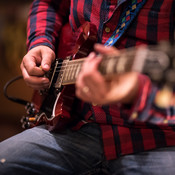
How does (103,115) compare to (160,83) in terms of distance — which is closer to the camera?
(160,83)

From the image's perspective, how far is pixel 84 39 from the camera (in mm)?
807

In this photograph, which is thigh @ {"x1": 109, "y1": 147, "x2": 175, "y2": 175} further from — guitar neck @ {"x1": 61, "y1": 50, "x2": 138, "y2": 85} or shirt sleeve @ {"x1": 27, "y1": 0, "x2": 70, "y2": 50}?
shirt sleeve @ {"x1": 27, "y1": 0, "x2": 70, "y2": 50}

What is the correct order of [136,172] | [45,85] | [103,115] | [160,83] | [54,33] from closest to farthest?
[160,83] < [136,172] < [103,115] < [45,85] < [54,33]

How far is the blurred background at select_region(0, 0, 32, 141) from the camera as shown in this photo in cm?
226

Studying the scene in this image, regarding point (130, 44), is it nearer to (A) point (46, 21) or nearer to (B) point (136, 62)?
(B) point (136, 62)

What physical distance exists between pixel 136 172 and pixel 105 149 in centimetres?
12

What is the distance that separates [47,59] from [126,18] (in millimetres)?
342

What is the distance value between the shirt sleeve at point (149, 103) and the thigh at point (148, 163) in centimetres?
24

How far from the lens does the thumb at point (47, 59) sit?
85 cm

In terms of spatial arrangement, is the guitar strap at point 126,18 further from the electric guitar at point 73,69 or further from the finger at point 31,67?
the finger at point 31,67

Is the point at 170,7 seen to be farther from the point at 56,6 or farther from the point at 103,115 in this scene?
the point at 56,6

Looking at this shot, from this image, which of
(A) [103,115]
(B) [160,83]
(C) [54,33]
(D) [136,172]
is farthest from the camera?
(C) [54,33]

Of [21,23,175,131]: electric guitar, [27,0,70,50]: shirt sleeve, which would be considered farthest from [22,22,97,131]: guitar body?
[27,0,70,50]: shirt sleeve

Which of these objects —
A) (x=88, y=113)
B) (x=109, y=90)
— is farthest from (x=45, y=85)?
(x=109, y=90)
